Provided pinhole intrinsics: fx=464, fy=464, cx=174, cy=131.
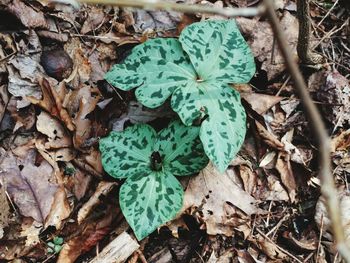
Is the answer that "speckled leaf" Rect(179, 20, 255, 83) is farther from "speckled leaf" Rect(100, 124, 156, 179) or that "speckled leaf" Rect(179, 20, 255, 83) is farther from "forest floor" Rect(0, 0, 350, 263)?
"speckled leaf" Rect(100, 124, 156, 179)

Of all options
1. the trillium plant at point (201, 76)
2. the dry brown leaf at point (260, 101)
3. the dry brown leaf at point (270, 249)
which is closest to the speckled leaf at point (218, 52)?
the trillium plant at point (201, 76)

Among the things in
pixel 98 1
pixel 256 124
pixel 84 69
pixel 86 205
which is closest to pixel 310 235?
pixel 256 124

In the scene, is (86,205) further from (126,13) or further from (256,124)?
(126,13)

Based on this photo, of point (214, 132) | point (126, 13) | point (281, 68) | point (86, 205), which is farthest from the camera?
point (126, 13)

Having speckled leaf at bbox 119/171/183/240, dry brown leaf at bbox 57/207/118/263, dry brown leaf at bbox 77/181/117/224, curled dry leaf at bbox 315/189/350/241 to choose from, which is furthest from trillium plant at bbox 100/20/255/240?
curled dry leaf at bbox 315/189/350/241

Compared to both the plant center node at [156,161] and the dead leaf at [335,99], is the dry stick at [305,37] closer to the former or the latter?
the dead leaf at [335,99]

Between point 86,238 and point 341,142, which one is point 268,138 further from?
point 86,238
